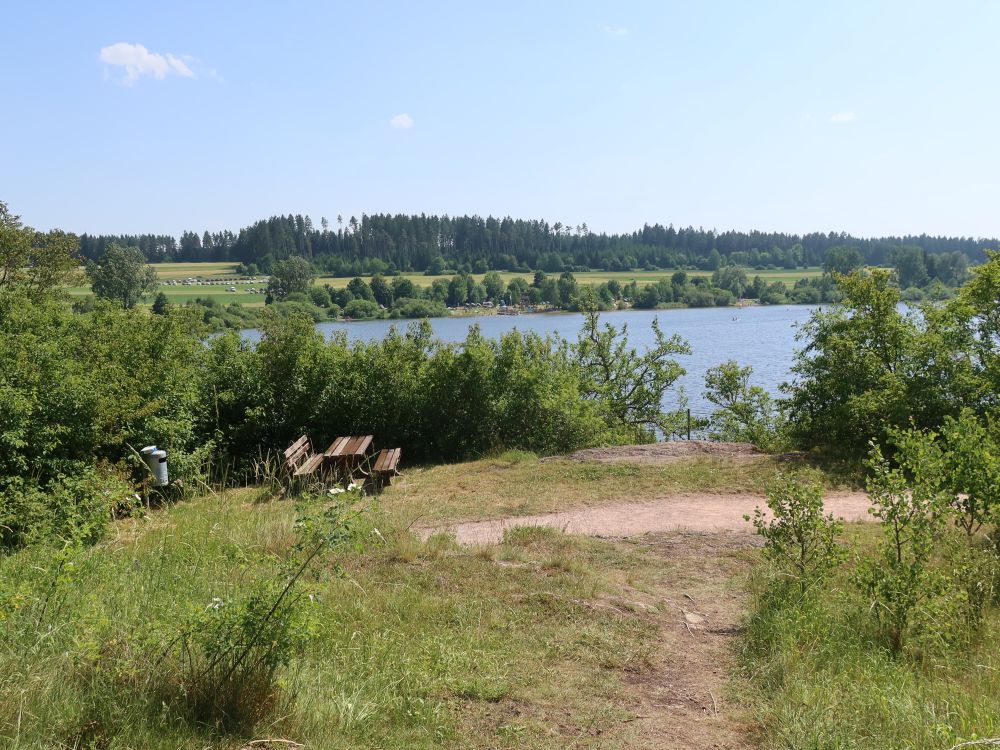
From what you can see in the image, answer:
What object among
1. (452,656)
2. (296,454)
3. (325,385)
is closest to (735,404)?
(325,385)

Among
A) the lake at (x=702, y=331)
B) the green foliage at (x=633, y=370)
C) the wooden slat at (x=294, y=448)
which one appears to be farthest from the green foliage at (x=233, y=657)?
the green foliage at (x=633, y=370)

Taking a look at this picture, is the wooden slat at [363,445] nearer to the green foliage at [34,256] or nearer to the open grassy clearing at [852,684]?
the open grassy clearing at [852,684]

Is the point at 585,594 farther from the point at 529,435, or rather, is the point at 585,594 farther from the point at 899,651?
the point at 529,435

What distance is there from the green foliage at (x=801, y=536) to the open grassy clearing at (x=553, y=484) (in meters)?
3.73

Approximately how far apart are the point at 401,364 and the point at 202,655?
10926 millimetres

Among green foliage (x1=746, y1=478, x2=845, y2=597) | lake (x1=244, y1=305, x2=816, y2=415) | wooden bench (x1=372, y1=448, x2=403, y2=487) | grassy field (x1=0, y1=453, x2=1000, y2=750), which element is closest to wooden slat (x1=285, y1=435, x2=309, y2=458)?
wooden bench (x1=372, y1=448, x2=403, y2=487)

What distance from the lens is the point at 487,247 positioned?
15312cm

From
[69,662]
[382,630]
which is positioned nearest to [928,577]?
[382,630]

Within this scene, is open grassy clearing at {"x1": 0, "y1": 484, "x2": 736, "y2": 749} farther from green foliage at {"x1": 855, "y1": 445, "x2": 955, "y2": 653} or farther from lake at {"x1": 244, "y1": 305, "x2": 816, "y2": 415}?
lake at {"x1": 244, "y1": 305, "x2": 816, "y2": 415}

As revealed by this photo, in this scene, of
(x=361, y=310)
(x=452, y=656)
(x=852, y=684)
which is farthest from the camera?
(x=361, y=310)

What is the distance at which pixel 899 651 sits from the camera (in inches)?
179

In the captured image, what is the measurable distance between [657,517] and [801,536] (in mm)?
3555

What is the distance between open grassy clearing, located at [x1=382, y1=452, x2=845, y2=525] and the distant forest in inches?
4777

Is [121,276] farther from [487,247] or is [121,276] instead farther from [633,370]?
[487,247]
